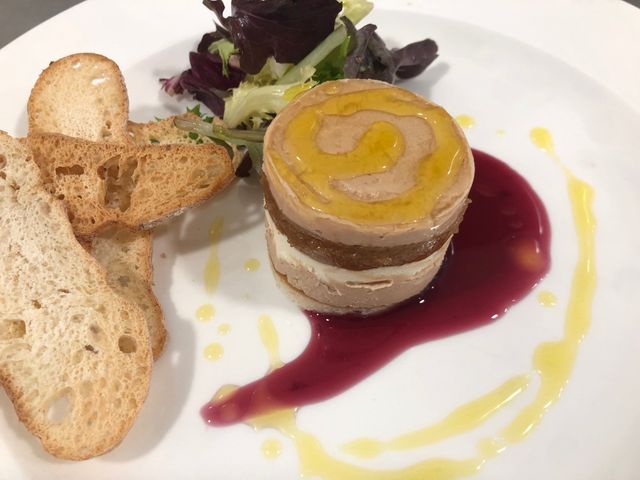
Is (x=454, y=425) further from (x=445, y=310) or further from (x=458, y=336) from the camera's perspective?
(x=445, y=310)

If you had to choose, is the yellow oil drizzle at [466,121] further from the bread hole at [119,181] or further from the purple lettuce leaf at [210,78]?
the bread hole at [119,181]

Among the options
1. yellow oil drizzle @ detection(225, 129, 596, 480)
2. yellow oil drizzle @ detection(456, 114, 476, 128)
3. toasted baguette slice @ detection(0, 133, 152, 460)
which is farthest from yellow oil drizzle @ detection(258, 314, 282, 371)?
yellow oil drizzle @ detection(456, 114, 476, 128)

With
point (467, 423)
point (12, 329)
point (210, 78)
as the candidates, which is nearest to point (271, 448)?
point (467, 423)

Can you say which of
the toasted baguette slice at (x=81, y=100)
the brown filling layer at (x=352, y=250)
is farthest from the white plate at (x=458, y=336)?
the brown filling layer at (x=352, y=250)

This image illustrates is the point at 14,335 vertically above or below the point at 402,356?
above

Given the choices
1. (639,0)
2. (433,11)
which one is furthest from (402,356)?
(639,0)

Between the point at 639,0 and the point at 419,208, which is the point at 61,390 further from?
the point at 639,0

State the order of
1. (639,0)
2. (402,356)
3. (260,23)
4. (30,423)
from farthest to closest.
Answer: (639,0) < (260,23) < (402,356) < (30,423)
